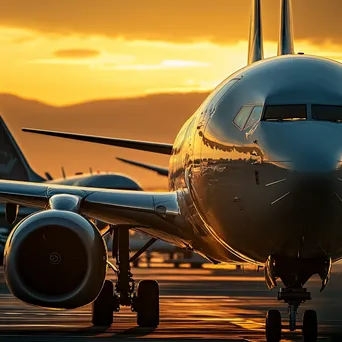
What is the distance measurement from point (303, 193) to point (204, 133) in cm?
345

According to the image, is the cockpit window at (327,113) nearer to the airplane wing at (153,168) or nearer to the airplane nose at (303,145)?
the airplane nose at (303,145)

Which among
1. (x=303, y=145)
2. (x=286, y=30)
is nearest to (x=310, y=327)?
(x=303, y=145)

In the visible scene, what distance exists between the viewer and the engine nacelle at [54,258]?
19234 millimetres

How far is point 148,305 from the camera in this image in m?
24.5

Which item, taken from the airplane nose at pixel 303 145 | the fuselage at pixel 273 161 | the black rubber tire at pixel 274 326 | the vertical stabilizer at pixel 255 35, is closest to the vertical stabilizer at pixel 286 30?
the vertical stabilizer at pixel 255 35

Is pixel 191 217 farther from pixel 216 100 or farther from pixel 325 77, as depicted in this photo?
pixel 325 77

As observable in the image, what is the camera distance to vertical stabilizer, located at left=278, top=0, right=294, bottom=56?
25812 millimetres

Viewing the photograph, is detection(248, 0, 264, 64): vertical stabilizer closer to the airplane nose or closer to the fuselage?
the fuselage

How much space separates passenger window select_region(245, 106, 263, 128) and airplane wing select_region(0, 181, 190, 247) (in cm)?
410

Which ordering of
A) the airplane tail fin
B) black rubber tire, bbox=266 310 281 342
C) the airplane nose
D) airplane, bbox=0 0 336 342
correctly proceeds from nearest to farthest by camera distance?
the airplane nose < airplane, bbox=0 0 336 342 < black rubber tire, bbox=266 310 281 342 < the airplane tail fin

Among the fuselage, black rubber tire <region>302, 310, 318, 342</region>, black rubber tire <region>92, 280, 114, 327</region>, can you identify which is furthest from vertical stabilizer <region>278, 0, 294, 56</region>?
black rubber tire <region>302, 310, 318, 342</region>

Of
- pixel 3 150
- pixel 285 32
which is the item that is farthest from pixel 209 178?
pixel 3 150

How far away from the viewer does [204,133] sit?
63.6 ft

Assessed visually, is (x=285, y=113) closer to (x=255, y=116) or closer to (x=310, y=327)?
(x=255, y=116)
